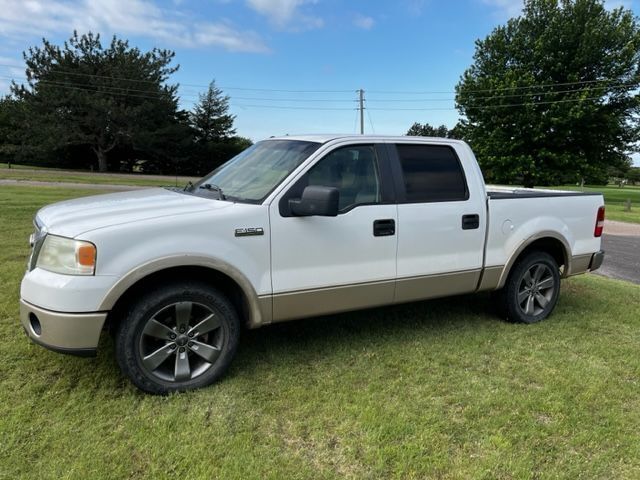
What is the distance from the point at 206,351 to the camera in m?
3.51

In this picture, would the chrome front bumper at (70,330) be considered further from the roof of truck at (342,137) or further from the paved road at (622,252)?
the paved road at (622,252)

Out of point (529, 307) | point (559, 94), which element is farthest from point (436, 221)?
point (559, 94)

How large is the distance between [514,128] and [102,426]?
111 feet

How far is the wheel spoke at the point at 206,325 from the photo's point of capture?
3.46 meters

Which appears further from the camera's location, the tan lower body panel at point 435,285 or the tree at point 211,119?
the tree at point 211,119

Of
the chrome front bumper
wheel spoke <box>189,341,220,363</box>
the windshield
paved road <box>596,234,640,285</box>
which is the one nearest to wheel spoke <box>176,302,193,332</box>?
wheel spoke <box>189,341,220,363</box>

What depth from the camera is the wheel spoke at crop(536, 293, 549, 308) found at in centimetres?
524

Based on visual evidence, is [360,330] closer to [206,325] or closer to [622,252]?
[206,325]

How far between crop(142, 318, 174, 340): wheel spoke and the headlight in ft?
1.68

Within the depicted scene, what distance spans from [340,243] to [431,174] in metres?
1.18

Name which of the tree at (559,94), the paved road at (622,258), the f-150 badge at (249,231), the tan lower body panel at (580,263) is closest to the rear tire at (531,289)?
the tan lower body panel at (580,263)

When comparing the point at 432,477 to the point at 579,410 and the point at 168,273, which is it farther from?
the point at 168,273

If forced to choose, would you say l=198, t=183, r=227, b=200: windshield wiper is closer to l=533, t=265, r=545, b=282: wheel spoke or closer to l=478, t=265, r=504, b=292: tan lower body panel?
l=478, t=265, r=504, b=292: tan lower body panel

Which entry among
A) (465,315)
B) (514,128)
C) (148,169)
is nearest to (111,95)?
(148,169)
